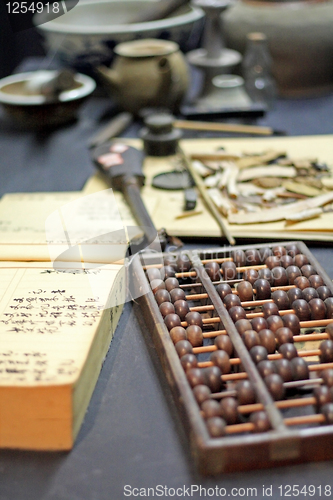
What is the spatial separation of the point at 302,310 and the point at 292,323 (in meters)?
0.04

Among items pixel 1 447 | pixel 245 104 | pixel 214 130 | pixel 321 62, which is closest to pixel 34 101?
pixel 214 130

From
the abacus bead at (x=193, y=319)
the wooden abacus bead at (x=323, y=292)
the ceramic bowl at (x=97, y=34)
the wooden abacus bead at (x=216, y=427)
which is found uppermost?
the ceramic bowl at (x=97, y=34)

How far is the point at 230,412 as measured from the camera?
593 mm

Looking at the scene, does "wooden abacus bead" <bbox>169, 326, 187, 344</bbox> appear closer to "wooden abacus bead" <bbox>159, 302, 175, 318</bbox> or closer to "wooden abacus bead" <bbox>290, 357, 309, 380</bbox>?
"wooden abacus bead" <bbox>159, 302, 175, 318</bbox>

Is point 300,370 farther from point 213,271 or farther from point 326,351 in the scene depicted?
point 213,271

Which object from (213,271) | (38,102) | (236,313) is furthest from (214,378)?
(38,102)

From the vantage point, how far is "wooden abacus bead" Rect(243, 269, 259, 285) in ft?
2.77

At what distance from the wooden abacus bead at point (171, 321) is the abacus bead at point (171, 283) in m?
0.09

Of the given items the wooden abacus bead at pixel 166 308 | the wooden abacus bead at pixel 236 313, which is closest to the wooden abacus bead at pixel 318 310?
the wooden abacus bead at pixel 236 313

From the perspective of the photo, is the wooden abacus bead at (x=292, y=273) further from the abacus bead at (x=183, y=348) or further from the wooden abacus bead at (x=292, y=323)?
the abacus bead at (x=183, y=348)

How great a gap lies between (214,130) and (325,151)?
0.38m

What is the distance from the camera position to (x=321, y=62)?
6.09 ft

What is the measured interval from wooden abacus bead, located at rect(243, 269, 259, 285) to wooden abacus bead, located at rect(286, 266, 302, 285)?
52 millimetres

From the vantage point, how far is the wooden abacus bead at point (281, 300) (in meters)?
0.79
